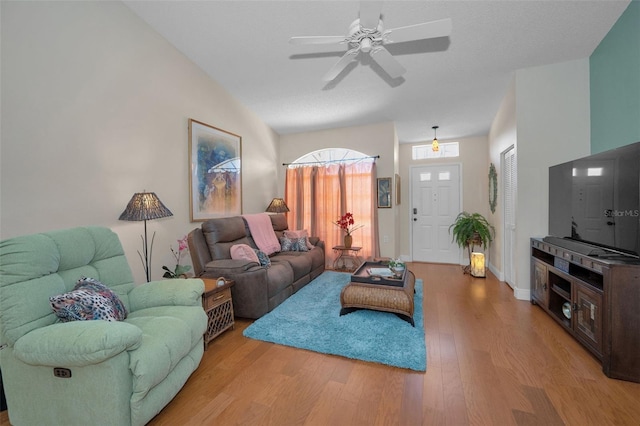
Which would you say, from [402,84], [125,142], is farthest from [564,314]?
[125,142]

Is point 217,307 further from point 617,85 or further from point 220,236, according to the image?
point 617,85

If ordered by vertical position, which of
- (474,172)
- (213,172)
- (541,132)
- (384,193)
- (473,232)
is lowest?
(473,232)

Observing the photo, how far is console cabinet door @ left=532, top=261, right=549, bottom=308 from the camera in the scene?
8.91 feet

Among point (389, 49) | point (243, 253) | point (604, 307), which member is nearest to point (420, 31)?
point (389, 49)

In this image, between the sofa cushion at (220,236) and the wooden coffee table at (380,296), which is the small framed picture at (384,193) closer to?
the wooden coffee table at (380,296)

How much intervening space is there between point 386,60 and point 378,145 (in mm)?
2590

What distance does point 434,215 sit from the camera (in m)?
5.48

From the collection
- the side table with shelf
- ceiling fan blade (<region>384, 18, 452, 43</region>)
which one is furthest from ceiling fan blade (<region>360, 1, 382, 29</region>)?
the side table with shelf

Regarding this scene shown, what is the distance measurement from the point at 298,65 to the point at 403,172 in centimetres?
347

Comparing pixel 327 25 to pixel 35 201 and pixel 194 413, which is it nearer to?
pixel 35 201

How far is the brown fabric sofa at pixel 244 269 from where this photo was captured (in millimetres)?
2717

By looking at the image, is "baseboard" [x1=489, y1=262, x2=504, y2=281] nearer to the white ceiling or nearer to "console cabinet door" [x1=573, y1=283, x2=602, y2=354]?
"console cabinet door" [x1=573, y1=283, x2=602, y2=354]

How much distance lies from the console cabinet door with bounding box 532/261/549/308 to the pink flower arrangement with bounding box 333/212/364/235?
2.52 metres

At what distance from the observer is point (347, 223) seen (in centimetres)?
462
